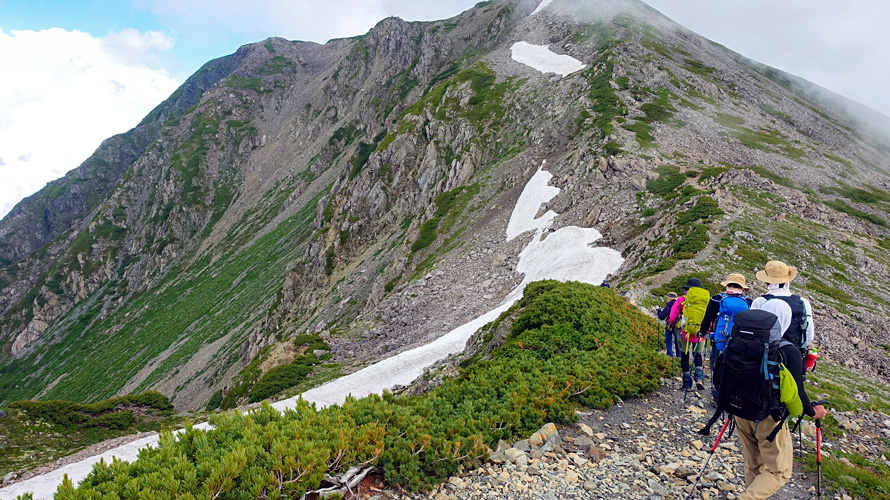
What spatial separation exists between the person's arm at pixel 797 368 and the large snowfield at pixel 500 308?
41.5ft

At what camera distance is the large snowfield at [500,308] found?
15281 mm

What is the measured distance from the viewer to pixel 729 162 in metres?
40.2

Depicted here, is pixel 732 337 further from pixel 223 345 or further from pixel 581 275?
pixel 223 345

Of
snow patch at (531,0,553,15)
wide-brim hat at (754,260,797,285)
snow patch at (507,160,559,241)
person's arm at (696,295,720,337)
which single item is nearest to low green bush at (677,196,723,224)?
snow patch at (507,160,559,241)

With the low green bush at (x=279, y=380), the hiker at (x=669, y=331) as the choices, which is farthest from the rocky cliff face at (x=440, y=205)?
the hiker at (x=669, y=331)

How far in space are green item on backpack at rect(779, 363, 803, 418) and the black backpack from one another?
0.05 metres

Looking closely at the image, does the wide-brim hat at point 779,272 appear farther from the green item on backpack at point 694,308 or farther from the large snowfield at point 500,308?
the large snowfield at point 500,308

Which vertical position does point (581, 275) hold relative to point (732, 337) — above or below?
below

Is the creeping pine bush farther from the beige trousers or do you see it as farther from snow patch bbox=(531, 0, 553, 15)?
snow patch bbox=(531, 0, 553, 15)

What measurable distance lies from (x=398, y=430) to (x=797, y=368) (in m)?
6.37

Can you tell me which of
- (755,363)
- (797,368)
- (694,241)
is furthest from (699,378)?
(694,241)

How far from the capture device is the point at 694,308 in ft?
34.8

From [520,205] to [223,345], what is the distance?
183 feet

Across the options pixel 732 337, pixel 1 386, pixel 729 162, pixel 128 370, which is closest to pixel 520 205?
pixel 729 162
